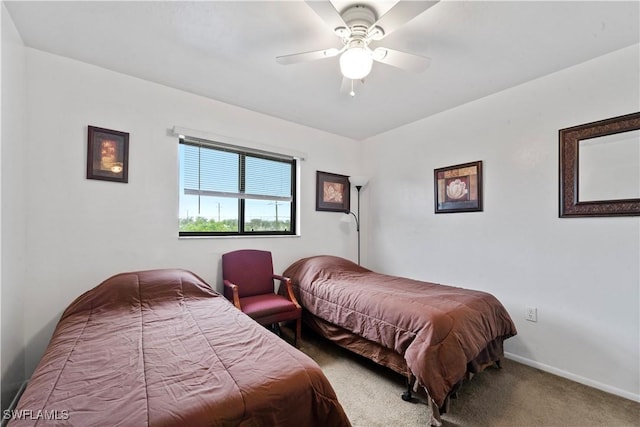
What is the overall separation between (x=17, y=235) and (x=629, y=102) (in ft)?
14.6

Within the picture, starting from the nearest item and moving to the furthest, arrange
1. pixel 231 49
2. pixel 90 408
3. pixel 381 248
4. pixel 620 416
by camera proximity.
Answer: pixel 90 408 < pixel 620 416 < pixel 231 49 < pixel 381 248

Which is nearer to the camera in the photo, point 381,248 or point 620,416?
point 620,416

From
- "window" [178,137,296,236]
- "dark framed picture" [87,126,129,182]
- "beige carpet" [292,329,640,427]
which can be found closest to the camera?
"beige carpet" [292,329,640,427]

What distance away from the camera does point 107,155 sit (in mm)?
2357

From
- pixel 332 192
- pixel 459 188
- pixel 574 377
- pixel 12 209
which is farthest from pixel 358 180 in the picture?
pixel 12 209

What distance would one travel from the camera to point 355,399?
6.42ft

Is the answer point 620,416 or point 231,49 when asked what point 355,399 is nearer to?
point 620,416

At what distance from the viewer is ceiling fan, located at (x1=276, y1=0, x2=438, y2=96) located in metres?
1.47

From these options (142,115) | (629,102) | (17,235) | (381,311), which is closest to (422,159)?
(629,102)

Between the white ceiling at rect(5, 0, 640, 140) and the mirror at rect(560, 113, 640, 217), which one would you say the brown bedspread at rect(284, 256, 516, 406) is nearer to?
the mirror at rect(560, 113, 640, 217)

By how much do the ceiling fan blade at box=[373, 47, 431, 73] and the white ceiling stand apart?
219 mm

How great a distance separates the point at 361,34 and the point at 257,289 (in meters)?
2.49

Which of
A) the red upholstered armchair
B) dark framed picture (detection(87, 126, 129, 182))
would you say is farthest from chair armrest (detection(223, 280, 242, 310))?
dark framed picture (detection(87, 126, 129, 182))

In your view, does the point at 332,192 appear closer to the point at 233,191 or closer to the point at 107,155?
the point at 233,191
